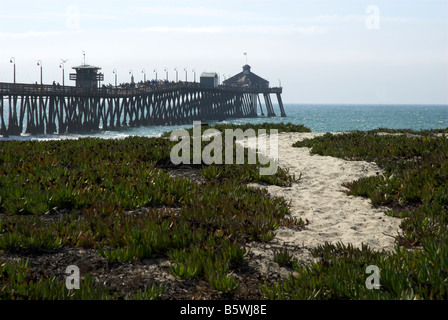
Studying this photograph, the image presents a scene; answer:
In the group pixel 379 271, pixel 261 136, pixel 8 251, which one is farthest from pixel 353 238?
pixel 261 136

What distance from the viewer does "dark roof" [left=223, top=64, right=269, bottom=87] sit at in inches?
4129

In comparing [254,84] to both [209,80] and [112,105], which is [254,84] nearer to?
[209,80]

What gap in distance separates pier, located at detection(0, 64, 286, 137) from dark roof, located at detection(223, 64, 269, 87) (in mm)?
8236

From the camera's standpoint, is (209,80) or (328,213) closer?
(328,213)

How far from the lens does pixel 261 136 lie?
830 inches

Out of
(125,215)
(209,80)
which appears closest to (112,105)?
(209,80)

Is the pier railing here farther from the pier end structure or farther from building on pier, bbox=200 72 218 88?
the pier end structure

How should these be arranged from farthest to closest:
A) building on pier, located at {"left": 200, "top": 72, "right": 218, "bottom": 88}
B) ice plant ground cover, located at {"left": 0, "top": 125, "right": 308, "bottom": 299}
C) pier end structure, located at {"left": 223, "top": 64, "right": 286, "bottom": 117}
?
pier end structure, located at {"left": 223, "top": 64, "right": 286, "bottom": 117}, building on pier, located at {"left": 200, "top": 72, "right": 218, "bottom": 88}, ice plant ground cover, located at {"left": 0, "top": 125, "right": 308, "bottom": 299}

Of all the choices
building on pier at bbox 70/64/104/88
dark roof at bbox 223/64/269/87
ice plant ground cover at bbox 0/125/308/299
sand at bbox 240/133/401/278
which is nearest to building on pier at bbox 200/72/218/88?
dark roof at bbox 223/64/269/87

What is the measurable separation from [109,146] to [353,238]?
960 centimetres

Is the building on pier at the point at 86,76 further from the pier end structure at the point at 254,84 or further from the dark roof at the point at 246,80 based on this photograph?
the dark roof at the point at 246,80

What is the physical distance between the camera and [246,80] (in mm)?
105500

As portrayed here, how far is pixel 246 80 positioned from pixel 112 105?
56.7 metres

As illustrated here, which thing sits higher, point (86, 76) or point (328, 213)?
point (86, 76)
